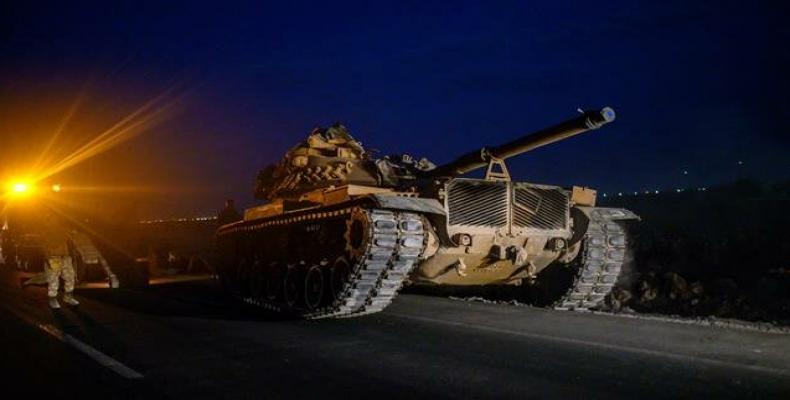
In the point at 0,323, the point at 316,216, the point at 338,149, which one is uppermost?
the point at 338,149

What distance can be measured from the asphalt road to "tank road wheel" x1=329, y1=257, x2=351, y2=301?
2.26 ft

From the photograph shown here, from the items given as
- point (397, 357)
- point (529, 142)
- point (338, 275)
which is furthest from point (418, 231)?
point (397, 357)

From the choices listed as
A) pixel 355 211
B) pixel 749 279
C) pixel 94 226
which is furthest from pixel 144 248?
pixel 749 279

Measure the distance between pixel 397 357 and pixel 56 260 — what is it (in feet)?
27.9

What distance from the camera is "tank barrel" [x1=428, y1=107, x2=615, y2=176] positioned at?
9289 millimetres

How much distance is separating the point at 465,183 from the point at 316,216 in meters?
2.55

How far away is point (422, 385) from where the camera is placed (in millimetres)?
5266

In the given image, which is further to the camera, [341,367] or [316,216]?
[316,216]

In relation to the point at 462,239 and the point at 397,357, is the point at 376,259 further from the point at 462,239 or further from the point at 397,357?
the point at 397,357

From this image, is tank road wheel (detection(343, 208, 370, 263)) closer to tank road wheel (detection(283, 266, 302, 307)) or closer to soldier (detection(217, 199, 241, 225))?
tank road wheel (detection(283, 266, 302, 307))

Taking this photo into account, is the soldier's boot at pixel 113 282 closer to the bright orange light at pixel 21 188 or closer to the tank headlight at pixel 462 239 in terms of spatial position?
the bright orange light at pixel 21 188

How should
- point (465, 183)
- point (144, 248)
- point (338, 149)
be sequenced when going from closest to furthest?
1. point (465, 183)
2. point (338, 149)
3. point (144, 248)

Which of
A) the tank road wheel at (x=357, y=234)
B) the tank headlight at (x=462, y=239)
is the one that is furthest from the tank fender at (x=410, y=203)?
the tank headlight at (x=462, y=239)

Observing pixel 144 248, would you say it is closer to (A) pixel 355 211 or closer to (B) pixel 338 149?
(B) pixel 338 149
